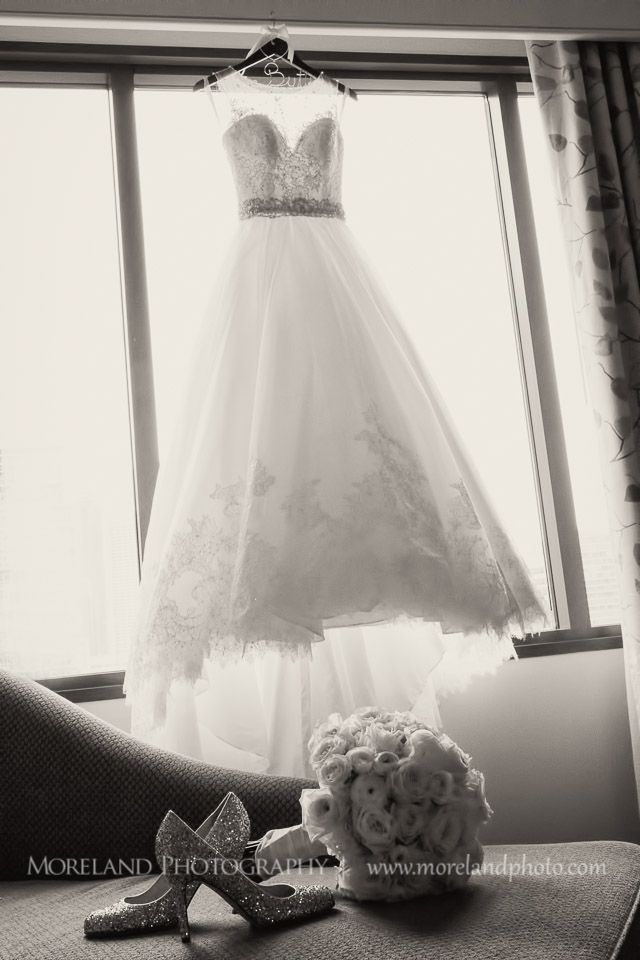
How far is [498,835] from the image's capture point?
226cm

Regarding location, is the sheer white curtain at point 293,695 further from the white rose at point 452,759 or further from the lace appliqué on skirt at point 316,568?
the white rose at point 452,759

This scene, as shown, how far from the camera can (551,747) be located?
7.69 ft

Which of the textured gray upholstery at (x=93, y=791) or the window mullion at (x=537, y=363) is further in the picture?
the window mullion at (x=537, y=363)

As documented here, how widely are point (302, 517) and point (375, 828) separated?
588 mm

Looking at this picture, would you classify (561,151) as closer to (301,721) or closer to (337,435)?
(337,435)

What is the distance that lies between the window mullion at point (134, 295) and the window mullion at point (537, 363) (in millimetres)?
1117

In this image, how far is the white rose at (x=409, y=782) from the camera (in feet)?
3.58

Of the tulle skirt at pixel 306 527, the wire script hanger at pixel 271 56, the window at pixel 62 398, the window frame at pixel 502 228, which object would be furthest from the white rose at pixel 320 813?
the wire script hanger at pixel 271 56

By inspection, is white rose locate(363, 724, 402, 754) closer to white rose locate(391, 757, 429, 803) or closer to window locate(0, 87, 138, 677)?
white rose locate(391, 757, 429, 803)

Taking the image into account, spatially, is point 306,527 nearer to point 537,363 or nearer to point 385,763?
point 385,763

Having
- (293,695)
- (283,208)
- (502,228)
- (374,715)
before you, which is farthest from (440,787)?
(502,228)

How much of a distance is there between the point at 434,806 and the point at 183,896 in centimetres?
33

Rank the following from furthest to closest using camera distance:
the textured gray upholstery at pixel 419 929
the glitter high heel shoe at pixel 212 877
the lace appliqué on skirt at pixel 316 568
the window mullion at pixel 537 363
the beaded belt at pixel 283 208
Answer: the window mullion at pixel 537 363 → the beaded belt at pixel 283 208 → the lace appliqué on skirt at pixel 316 568 → the glitter high heel shoe at pixel 212 877 → the textured gray upholstery at pixel 419 929

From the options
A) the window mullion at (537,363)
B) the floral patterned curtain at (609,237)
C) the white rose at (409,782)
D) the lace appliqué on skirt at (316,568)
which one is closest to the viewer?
the white rose at (409,782)
